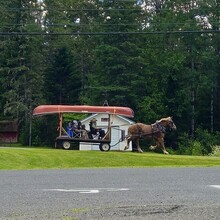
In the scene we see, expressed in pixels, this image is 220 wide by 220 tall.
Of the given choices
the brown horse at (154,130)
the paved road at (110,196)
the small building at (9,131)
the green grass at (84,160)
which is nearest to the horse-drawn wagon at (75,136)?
the brown horse at (154,130)

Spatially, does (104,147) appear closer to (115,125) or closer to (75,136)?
(75,136)

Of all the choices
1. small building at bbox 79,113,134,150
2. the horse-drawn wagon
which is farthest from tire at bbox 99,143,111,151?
small building at bbox 79,113,134,150

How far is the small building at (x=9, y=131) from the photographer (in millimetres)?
69125

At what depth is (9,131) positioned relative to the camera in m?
69.8

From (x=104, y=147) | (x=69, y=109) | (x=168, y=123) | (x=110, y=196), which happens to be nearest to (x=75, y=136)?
(x=69, y=109)

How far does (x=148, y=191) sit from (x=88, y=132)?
87.1 feet

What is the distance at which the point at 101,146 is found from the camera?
39.9 meters

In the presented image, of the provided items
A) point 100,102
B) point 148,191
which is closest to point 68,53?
point 100,102

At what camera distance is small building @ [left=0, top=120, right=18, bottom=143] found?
69.1 meters

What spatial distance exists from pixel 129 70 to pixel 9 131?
1379cm

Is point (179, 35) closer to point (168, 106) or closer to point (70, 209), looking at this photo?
point (168, 106)

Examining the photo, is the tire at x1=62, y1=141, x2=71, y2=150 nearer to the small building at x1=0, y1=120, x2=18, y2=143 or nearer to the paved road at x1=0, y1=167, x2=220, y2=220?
the paved road at x1=0, y1=167, x2=220, y2=220

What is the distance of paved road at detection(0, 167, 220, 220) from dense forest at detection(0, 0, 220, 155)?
144ft

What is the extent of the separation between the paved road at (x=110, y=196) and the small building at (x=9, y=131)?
166 feet
